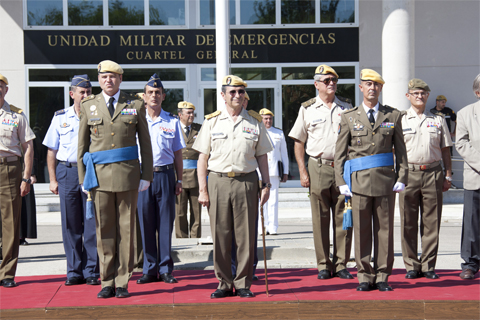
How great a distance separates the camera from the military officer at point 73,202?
6.15 meters

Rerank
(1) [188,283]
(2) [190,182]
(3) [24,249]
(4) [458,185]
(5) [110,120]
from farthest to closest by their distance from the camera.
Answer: (4) [458,185] < (2) [190,182] < (3) [24,249] < (1) [188,283] < (5) [110,120]

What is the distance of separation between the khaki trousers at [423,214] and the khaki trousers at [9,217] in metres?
4.23

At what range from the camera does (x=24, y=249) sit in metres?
8.96

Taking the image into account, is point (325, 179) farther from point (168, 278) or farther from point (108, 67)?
point (108, 67)

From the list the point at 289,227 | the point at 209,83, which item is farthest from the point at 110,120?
the point at 209,83

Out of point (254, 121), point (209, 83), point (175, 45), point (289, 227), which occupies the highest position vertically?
point (175, 45)

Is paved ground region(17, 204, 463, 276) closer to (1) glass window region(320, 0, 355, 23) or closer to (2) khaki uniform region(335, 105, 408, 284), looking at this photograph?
(2) khaki uniform region(335, 105, 408, 284)

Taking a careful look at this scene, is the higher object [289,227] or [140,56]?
[140,56]

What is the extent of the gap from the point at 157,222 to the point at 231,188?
4.36 ft

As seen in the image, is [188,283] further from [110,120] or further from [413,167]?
[413,167]

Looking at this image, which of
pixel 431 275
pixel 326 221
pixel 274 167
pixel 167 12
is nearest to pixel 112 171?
pixel 326 221

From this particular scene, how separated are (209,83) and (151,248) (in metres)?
9.51

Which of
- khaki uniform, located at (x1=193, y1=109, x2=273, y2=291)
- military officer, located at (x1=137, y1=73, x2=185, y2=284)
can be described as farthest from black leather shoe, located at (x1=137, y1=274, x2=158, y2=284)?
khaki uniform, located at (x1=193, y1=109, x2=273, y2=291)

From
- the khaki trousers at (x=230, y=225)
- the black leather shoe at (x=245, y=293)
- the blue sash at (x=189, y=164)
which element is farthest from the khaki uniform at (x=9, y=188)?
the blue sash at (x=189, y=164)
